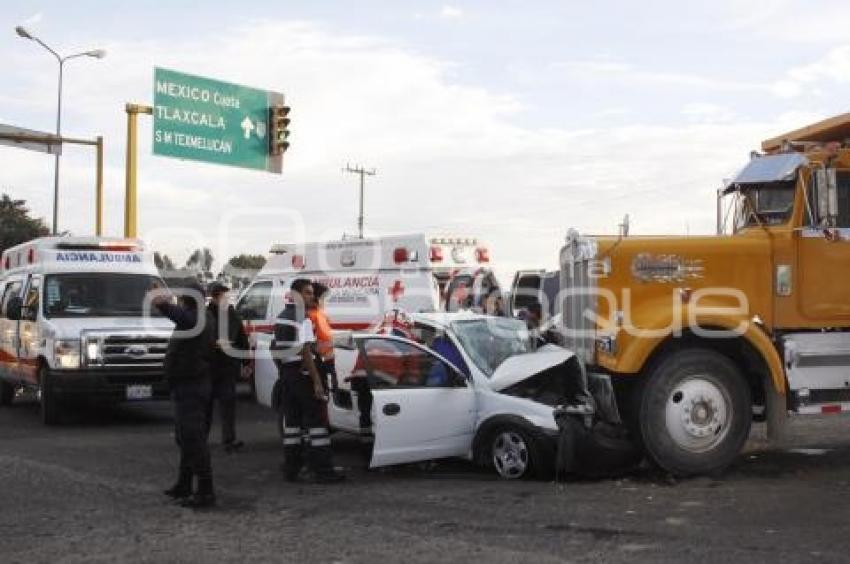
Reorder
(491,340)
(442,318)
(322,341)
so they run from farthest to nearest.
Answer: (442,318) → (491,340) → (322,341)

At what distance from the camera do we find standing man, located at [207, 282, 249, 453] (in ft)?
35.2

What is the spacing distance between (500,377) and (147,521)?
335 cm

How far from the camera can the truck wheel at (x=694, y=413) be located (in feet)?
28.8

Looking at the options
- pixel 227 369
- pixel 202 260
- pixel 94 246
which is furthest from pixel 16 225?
pixel 227 369

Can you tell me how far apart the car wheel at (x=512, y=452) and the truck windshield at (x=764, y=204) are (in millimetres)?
2994

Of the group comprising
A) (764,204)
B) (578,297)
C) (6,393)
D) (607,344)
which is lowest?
(6,393)

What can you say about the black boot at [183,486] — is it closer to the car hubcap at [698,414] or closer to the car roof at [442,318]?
the car roof at [442,318]

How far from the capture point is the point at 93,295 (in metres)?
14.0

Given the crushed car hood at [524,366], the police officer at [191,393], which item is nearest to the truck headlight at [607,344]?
the crushed car hood at [524,366]

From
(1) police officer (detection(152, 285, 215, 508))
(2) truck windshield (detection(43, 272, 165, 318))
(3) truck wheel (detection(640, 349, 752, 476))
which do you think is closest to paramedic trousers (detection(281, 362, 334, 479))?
(1) police officer (detection(152, 285, 215, 508))

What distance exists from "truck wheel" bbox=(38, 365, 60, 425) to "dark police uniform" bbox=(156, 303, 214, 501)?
18.2ft

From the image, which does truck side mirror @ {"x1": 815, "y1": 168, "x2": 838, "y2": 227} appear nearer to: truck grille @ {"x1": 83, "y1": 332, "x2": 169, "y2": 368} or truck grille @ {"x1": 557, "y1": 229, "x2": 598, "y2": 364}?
truck grille @ {"x1": 557, "y1": 229, "x2": 598, "y2": 364}

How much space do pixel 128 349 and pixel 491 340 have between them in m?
5.39

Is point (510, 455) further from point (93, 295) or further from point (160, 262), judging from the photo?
point (160, 262)
